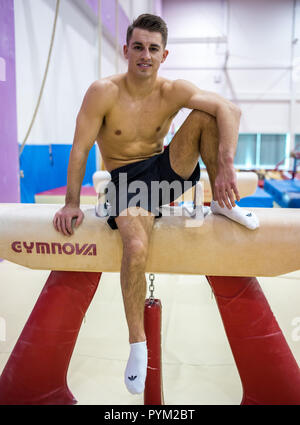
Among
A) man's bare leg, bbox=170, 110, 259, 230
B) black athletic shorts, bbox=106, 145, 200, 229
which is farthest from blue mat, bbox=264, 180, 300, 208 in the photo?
man's bare leg, bbox=170, 110, 259, 230

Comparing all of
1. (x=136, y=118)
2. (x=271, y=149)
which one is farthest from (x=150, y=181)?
(x=271, y=149)

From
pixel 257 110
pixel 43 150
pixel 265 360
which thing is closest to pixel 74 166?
pixel 265 360

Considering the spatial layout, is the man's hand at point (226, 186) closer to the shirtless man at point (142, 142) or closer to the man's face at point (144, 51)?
the shirtless man at point (142, 142)

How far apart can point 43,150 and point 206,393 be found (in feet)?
12.8

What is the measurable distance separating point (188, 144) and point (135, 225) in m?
0.47

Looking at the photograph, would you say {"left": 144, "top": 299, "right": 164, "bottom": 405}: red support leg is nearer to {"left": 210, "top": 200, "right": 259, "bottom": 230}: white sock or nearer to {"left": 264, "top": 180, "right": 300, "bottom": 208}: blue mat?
{"left": 210, "top": 200, "right": 259, "bottom": 230}: white sock

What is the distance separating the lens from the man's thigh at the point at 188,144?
160cm

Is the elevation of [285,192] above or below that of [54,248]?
below

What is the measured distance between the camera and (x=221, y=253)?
153cm

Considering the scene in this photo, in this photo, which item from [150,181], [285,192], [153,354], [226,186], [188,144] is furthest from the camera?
[285,192]

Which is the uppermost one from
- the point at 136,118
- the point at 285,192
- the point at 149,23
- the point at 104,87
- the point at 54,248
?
the point at 149,23

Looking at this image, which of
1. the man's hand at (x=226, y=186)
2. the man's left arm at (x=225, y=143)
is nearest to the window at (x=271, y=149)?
the man's left arm at (x=225, y=143)

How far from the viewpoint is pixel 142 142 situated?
181 cm

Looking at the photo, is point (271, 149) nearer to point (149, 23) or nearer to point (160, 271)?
point (149, 23)
